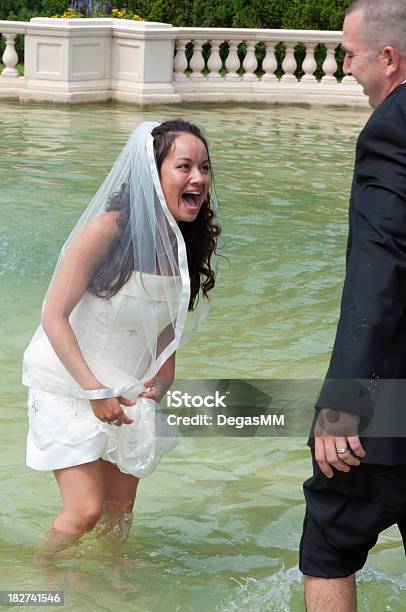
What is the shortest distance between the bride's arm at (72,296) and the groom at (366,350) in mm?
1079

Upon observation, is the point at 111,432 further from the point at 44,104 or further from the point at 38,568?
the point at 44,104

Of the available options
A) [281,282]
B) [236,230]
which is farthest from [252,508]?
[236,230]

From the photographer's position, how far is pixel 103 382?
453 cm

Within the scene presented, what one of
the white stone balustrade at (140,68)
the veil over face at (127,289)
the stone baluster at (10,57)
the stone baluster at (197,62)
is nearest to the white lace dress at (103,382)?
the veil over face at (127,289)

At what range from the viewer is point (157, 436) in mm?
4707

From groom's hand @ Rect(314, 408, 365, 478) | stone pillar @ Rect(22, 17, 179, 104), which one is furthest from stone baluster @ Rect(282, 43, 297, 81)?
groom's hand @ Rect(314, 408, 365, 478)

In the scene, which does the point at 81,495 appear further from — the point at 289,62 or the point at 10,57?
the point at 289,62

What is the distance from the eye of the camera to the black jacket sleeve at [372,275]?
3.36m

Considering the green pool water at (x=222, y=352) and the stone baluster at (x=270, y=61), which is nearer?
the green pool water at (x=222, y=352)

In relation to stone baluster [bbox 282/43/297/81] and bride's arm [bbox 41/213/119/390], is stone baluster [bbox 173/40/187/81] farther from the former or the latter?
bride's arm [bbox 41/213/119/390]

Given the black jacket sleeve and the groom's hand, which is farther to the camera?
the groom's hand

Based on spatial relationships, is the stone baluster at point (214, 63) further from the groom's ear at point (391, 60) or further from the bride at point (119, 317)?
the groom's ear at point (391, 60)

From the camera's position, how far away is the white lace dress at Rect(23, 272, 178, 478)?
450 cm

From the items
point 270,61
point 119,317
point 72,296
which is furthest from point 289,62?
Answer: point 72,296
